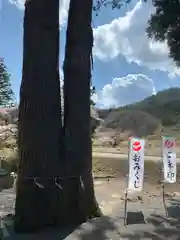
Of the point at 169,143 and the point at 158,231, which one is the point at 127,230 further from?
the point at 169,143

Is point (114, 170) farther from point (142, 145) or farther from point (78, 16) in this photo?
point (78, 16)

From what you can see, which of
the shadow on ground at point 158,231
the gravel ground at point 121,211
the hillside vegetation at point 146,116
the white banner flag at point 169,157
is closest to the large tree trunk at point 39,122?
the gravel ground at point 121,211

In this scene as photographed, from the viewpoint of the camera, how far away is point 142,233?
554 cm

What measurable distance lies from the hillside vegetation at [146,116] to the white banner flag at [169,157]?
535 inches

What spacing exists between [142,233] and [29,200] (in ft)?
8.64

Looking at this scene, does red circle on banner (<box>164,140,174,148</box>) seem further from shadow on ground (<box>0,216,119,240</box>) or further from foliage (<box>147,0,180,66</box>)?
shadow on ground (<box>0,216,119,240</box>)

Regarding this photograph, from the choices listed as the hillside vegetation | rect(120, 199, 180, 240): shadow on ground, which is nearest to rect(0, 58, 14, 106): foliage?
the hillside vegetation

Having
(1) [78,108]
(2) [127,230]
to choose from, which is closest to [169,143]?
(1) [78,108]

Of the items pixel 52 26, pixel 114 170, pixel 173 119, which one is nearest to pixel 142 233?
pixel 52 26

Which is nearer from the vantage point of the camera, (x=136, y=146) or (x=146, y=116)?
(x=136, y=146)

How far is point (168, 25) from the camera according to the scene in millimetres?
9781

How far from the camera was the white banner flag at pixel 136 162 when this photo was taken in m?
8.52

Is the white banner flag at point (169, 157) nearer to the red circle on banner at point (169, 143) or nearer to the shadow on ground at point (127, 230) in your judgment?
the red circle on banner at point (169, 143)

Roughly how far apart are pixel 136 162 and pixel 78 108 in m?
1.61
